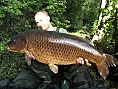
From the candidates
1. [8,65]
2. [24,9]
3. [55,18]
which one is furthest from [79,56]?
[55,18]

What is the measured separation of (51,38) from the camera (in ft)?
12.5

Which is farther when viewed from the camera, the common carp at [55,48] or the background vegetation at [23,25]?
the background vegetation at [23,25]

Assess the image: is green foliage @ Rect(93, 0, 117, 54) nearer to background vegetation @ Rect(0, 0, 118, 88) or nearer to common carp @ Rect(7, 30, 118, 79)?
background vegetation @ Rect(0, 0, 118, 88)

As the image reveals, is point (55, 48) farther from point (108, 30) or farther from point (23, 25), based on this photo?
point (108, 30)

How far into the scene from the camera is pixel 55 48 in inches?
148

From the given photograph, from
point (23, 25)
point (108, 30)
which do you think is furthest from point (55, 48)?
point (108, 30)

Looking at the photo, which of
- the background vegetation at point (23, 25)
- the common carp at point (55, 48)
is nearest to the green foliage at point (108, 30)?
the background vegetation at point (23, 25)

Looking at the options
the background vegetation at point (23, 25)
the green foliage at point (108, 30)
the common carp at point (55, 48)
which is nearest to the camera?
the common carp at point (55, 48)

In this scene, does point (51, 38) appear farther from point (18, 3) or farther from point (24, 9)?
point (24, 9)

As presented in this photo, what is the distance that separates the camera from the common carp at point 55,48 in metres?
3.75

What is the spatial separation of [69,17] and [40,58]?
842 cm

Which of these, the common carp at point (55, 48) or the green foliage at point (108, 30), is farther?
the green foliage at point (108, 30)

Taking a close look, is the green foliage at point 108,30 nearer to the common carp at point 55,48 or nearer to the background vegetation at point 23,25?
the background vegetation at point 23,25

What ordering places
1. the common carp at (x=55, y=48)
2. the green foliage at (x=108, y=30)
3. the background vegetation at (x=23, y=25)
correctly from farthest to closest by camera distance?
the green foliage at (x=108, y=30), the background vegetation at (x=23, y=25), the common carp at (x=55, y=48)
